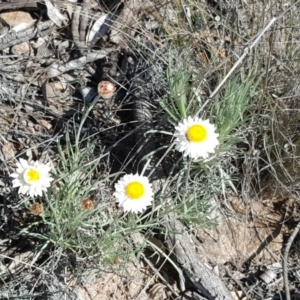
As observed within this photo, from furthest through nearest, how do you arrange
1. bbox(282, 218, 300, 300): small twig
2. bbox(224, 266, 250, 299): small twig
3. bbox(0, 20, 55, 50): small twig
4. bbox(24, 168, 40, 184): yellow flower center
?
1. bbox(0, 20, 55, 50): small twig
2. bbox(224, 266, 250, 299): small twig
3. bbox(282, 218, 300, 300): small twig
4. bbox(24, 168, 40, 184): yellow flower center

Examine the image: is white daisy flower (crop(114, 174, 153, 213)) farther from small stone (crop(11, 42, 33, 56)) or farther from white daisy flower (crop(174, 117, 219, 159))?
small stone (crop(11, 42, 33, 56))

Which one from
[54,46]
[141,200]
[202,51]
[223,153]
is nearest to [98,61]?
[54,46]

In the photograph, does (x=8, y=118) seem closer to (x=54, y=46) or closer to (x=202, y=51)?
(x=54, y=46)

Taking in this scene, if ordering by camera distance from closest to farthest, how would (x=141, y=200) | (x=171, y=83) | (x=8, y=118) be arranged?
1. (x=141, y=200)
2. (x=171, y=83)
3. (x=8, y=118)

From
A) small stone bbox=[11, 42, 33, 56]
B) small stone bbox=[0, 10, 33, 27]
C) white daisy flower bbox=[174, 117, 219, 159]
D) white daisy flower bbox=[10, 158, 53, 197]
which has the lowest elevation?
white daisy flower bbox=[10, 158, 53, 197]

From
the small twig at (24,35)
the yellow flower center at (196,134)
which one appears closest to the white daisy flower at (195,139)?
the yellow flower center at (196,134)

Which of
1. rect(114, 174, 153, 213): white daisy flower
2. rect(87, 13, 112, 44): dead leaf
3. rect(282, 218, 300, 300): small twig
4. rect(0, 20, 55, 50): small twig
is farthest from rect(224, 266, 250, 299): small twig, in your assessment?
rect(0, 20, 55, 50): small twig

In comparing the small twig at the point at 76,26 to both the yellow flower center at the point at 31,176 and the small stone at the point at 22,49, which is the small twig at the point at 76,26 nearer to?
the small stone at the point at 22,49
